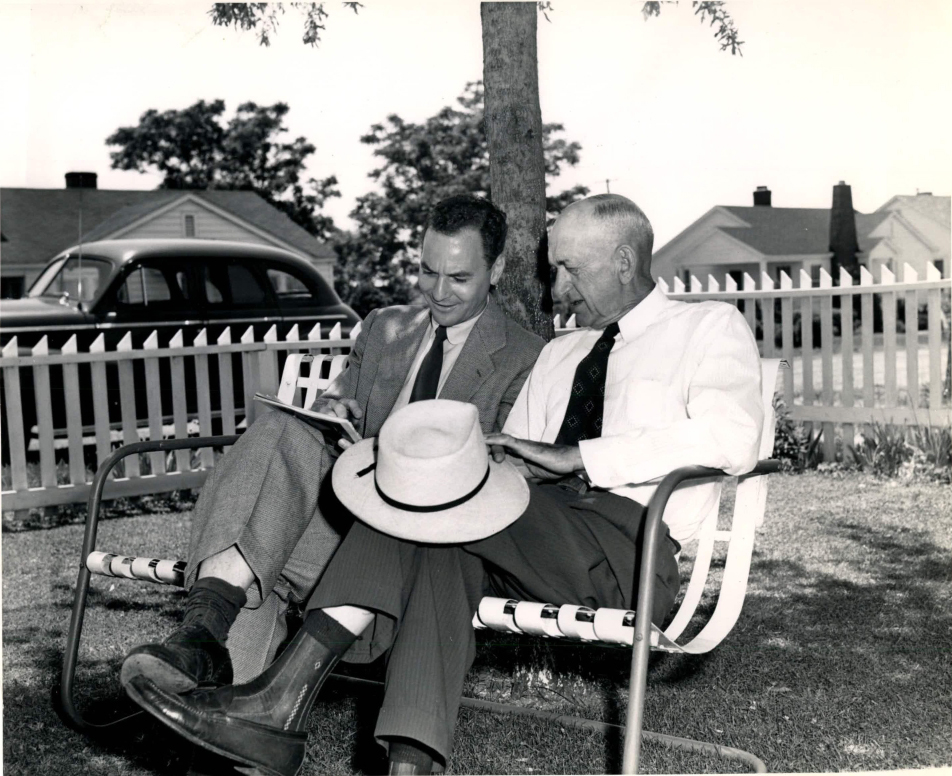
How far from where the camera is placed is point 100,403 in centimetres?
713

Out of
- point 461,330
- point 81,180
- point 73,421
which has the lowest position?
point 73,421

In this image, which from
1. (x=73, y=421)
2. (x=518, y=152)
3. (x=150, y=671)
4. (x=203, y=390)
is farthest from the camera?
(x=203, y=390)

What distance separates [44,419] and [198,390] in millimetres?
1054

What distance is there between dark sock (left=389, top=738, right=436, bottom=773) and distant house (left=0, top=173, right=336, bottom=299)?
26.3 m

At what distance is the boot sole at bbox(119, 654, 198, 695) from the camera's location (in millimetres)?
2121

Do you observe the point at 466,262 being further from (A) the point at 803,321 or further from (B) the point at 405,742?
(A) the point at 803,321

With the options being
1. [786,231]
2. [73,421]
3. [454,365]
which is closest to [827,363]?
[73,421]

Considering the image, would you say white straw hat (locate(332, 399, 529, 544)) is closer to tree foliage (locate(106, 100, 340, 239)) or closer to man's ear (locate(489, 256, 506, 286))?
man's ear (locate(489, 256, 506, 286))

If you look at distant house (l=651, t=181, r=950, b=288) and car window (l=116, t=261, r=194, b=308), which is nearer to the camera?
car window (l=116, t=261, r=194, b=308)

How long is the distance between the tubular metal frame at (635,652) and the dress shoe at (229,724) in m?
0.70

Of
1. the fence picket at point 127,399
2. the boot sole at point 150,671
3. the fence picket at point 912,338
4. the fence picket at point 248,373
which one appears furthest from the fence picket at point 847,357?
the boot sole at point 150,671

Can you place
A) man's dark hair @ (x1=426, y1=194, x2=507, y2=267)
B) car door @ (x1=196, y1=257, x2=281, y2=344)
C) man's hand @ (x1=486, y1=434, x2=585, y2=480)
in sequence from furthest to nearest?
car door @ (x1=196, y1=257, x2=281, y2=344) → man's dark hair @ (x1=426, y1=194, x2=507, y2=267) → man's hand @ (x1=486, y1=434, x2=585, y2=480)

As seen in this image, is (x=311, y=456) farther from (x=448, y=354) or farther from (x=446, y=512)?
(x=448, y=354)

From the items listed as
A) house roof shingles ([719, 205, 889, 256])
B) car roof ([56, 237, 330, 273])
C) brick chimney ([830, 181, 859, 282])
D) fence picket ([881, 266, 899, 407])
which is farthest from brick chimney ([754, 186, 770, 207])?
fence picket ([881, 266, 899, 407])
